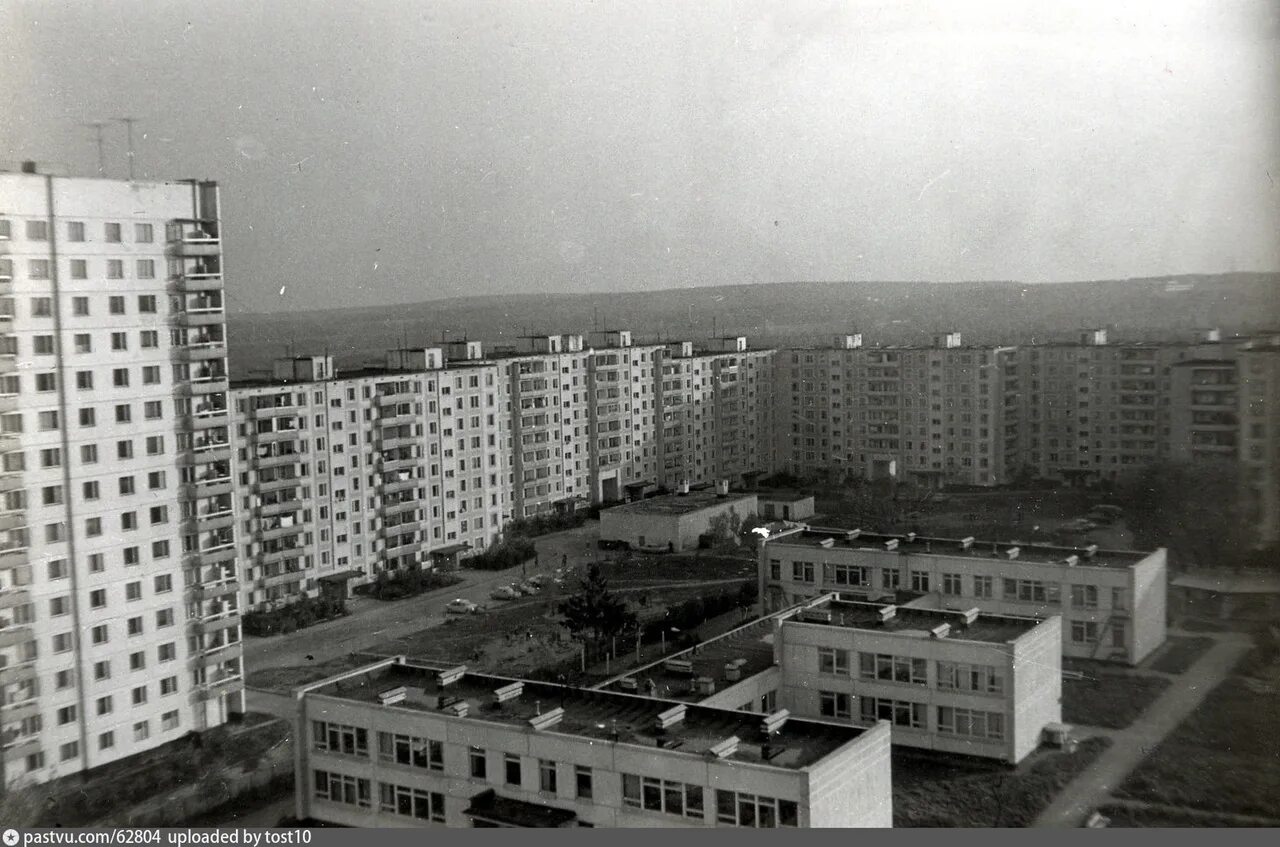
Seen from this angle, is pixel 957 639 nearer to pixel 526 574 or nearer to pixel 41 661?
pixel 526 574

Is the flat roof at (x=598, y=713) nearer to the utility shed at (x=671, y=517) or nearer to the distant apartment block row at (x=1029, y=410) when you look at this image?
the utility shed at (x=671, y=517)

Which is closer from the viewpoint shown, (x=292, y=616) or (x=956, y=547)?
(x=292, y=616)

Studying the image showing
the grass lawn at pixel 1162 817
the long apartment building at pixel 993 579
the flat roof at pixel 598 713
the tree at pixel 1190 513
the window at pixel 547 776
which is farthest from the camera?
the long apartment building at pixel 993 579

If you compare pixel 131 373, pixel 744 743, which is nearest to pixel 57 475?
pixel 131 373

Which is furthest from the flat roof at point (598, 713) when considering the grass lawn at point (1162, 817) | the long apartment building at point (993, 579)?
the long apartment building at point (993, 579)

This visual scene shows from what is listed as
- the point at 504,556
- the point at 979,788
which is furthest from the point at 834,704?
the point at 504,556

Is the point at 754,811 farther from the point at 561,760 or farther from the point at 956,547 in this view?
the point at 956,547
